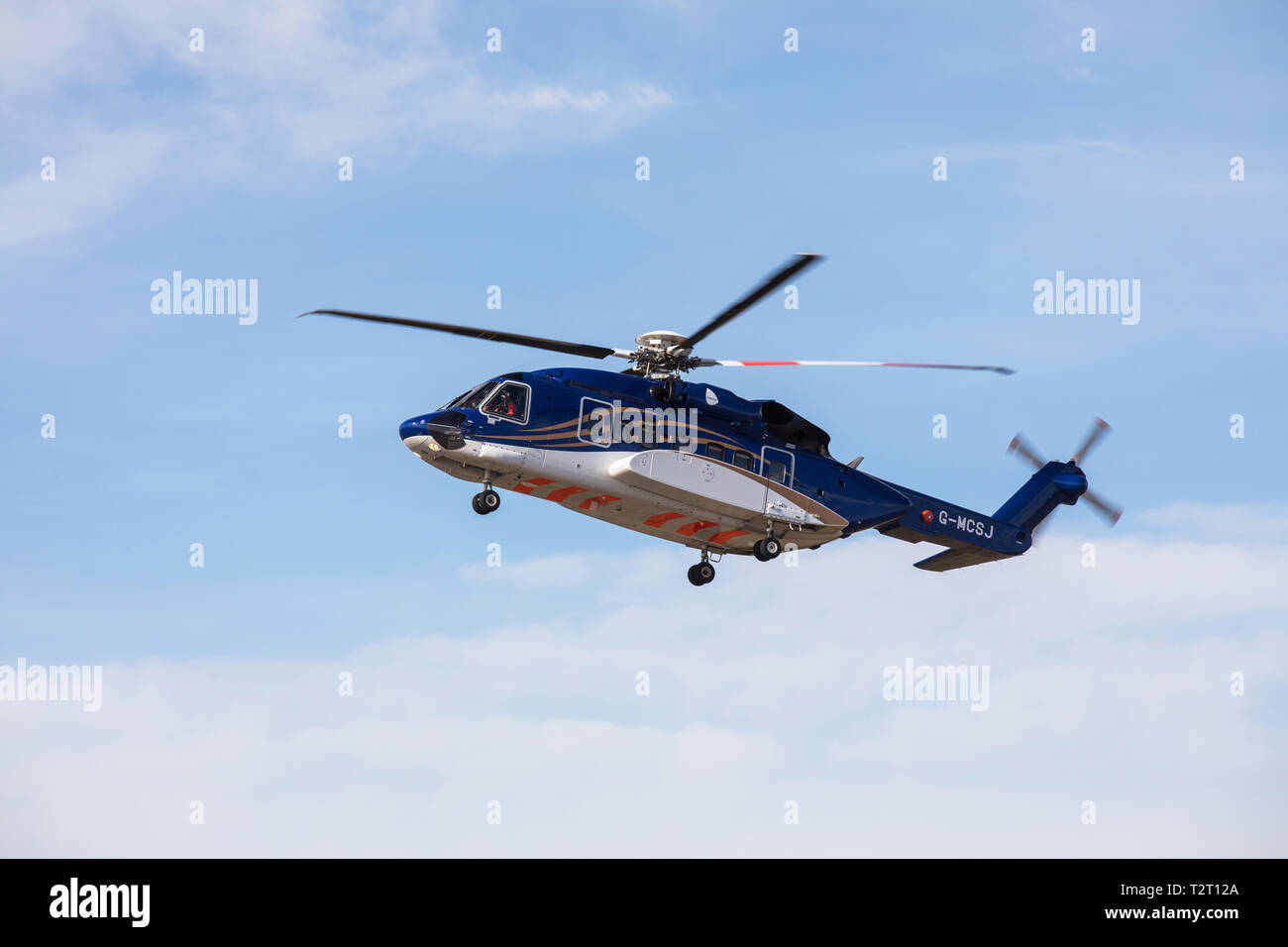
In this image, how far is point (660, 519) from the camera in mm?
37938

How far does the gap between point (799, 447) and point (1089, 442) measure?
11318 mm

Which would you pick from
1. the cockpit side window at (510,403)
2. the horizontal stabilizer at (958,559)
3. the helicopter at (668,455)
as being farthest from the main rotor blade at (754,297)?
the horizontal stabilizer at (958,559)

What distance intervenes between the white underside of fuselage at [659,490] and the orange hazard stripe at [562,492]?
24 millimetres

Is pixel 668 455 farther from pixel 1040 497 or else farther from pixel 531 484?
pixel 1040 497

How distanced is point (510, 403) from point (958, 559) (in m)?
15.5

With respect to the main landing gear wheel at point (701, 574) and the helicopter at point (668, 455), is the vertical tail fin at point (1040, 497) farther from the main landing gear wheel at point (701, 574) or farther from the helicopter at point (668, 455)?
the main landing gear wheel at point (701, 574)

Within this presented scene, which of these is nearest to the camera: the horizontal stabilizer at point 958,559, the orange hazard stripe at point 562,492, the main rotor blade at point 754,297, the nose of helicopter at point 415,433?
the main rotor blade at point 754,297

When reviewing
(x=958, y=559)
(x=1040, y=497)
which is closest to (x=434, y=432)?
(x=958, y=559)

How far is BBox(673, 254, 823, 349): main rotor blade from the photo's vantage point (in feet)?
102

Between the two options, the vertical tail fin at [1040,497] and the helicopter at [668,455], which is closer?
the helicopter at [668,455]

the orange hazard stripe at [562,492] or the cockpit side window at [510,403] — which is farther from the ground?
the cockpit side window at [510,403]

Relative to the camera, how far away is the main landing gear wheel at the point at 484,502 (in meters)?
34.8

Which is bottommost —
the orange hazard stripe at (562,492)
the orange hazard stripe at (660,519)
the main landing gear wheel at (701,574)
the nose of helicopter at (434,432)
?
the main landing gear wheel at (701,574)

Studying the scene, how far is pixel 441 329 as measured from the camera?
34094mm
